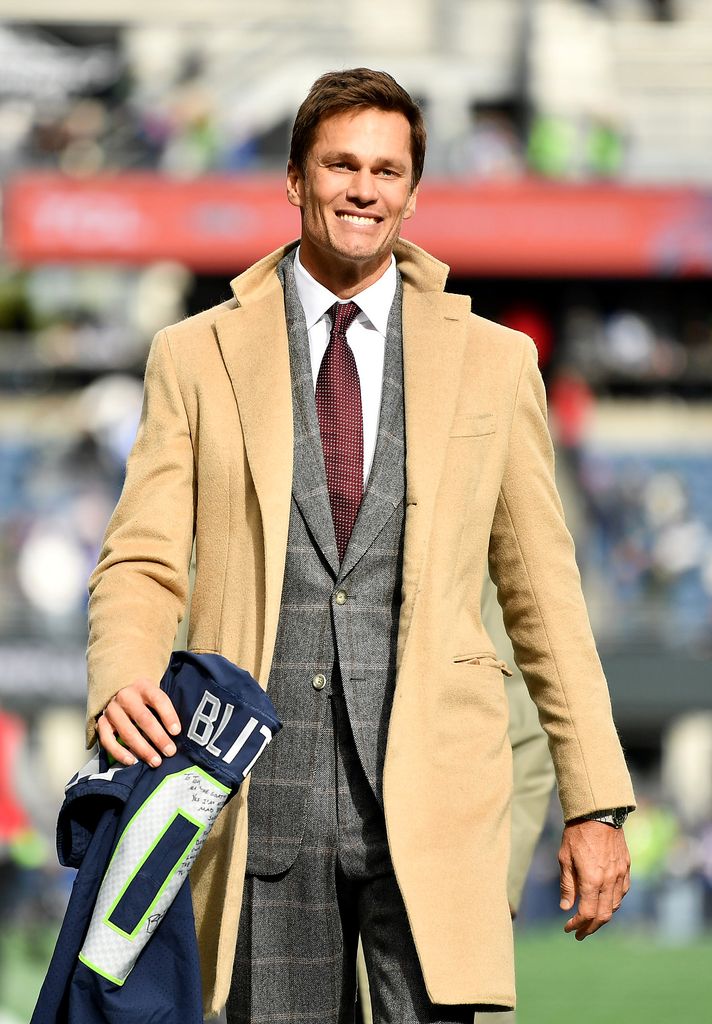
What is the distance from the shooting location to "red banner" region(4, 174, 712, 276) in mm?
19109

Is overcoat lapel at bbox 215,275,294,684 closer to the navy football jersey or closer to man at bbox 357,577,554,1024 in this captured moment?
the navy football jersey

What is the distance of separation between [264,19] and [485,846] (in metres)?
19.6

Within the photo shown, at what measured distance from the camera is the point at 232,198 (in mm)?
19250

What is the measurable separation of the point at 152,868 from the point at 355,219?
0.90m

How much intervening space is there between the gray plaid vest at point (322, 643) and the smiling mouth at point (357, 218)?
32 centimetres

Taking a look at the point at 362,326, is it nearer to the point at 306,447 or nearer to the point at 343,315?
the point at 343,315

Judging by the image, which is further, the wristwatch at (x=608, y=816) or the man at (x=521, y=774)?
the man at (x=521, y=774)

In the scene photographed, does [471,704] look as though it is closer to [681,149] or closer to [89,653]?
[89,653]

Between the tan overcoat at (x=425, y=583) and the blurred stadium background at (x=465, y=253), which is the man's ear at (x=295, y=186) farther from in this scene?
the blurred stadium background at (x=465, y=253)

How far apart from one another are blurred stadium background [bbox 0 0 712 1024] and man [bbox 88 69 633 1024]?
1027cm

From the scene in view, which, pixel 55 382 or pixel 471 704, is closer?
pixel 471 704

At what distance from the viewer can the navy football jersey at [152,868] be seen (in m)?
2.27

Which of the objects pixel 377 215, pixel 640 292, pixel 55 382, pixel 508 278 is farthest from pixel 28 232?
pixel 377 215

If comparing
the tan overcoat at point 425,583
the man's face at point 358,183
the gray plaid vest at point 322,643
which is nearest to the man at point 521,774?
the tan overcoat at point 425,583
